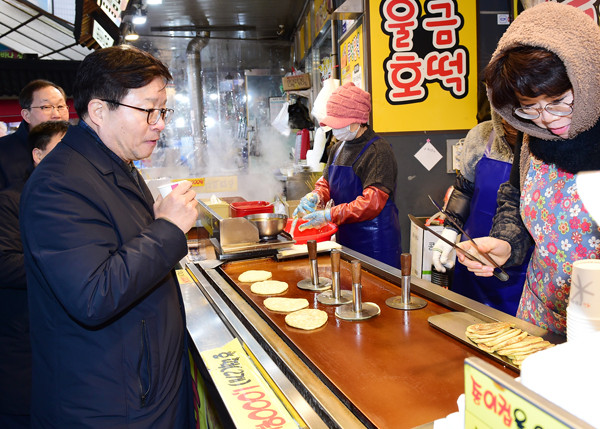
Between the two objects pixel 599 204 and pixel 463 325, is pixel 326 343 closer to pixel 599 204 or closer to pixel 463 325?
pixel 463 325

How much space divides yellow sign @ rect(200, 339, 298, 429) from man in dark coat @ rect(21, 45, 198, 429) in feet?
0.50

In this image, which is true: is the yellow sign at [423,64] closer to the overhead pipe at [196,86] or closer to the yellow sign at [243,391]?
the yellow sign at [243,391]

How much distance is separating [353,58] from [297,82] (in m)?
2.26

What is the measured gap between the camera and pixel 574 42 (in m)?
1.19

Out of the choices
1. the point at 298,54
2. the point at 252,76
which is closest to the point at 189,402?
the point at 298,54

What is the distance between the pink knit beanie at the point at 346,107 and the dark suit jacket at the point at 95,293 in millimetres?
1959

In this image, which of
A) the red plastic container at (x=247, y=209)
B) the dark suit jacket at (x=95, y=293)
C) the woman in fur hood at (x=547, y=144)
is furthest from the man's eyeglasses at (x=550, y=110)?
the red plastic container at (x=247, y=209)

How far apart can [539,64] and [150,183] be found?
3971mm

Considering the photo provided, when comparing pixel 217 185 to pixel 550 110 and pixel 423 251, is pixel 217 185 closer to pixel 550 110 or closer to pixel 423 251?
pixel 423 251

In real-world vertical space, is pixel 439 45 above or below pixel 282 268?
above

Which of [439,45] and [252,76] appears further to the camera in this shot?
[252,76]

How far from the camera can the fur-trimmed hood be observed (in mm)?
1192

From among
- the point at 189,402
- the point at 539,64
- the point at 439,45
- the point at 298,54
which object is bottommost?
the point at 189,402

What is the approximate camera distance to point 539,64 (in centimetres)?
125
